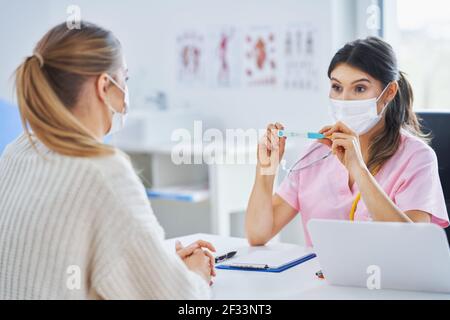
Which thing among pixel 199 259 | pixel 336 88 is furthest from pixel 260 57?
pixel 199 259

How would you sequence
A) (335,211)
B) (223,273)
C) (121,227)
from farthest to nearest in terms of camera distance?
(335,211), (223,273), (121,227)

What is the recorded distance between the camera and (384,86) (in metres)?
1.99

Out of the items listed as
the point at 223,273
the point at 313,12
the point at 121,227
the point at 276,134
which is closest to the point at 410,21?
the point at 313,12

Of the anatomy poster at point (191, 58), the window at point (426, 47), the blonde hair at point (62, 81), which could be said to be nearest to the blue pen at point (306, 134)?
the blonde hair at point (62, 81)

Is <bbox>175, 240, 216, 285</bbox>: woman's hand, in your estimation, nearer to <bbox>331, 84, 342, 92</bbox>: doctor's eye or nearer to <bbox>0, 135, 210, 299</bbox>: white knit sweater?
<bbox>0, 135, 210, 299</bbox>: white knit sweater

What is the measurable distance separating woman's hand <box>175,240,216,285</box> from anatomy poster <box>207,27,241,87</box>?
2.09m

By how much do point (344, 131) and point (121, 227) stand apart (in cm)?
83

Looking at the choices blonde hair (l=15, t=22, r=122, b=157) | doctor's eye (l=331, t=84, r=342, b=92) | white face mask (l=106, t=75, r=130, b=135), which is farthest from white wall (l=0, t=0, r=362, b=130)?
blonde hair (l=15, t=22, r=122, b=157)

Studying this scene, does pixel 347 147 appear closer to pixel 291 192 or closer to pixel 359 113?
pixel 359 113

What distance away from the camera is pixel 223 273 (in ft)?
5.47

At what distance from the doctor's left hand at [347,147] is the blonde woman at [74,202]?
644mm

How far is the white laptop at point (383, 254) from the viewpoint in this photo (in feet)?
4.50

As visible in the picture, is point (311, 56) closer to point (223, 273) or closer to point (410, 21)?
point (410, 21)

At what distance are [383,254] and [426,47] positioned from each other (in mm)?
1949
